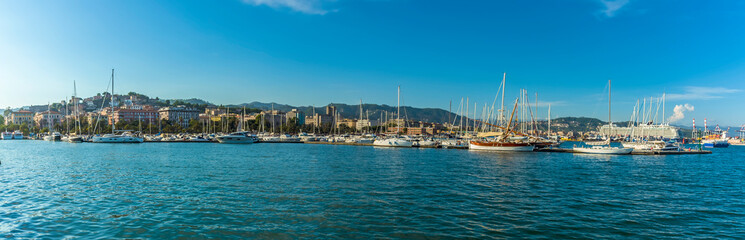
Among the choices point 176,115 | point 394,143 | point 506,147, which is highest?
point 176,115

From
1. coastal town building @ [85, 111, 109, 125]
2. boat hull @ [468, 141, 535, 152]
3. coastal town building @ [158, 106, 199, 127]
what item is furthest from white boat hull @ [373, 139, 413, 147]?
coastal town building @ [158, 106, 199, 127]

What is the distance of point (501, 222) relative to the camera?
12234 mm

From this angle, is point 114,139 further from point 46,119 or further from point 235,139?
point 46,119

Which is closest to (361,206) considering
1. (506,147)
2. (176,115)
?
(506,147)

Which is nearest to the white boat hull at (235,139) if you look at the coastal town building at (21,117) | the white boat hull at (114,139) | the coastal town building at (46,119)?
the white boat hull at (114,139)

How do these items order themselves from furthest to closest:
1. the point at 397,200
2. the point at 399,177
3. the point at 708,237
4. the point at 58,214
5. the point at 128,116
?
the point at 128,116
the point at 399,177
the point at 397,200
the point at 58,214
the point at 708,237

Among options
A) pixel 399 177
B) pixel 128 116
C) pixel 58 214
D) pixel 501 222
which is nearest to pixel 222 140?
pixel 399 177

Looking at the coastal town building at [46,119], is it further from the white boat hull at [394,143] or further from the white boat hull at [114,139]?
the white boat hull at [394,143]

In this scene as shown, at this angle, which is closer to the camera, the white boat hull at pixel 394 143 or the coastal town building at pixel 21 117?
the white boat hull at pixel 394 143

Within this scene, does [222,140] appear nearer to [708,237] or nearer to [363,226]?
[363,226]

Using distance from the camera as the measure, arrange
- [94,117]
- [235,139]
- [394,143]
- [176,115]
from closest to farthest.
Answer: [394,143]
[235,139]
[94,117]
[176,115]

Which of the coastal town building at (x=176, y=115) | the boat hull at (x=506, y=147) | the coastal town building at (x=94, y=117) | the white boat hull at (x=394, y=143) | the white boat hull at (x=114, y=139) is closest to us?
the boat hull at (x=506, y=147)

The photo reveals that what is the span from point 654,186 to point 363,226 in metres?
18.1

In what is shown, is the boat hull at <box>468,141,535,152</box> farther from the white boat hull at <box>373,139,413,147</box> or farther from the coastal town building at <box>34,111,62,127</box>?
the coastal town building at <box>34,111,62,127</box>
